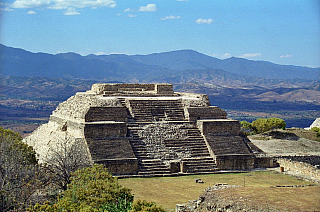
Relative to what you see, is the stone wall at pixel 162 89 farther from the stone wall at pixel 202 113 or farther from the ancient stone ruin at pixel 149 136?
the stone wall at pixel 202 113

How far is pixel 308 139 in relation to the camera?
4350cm

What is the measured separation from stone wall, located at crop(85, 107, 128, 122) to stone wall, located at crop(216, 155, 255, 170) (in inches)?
234

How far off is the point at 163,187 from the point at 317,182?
748cm

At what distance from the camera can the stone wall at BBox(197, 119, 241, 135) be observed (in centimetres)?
3078

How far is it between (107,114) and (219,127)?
21.2 feet

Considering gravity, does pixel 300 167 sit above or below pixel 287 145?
above

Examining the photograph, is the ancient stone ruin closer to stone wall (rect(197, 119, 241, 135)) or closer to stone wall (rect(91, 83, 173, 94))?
stone wall (rect(197, 119, 241, 135))

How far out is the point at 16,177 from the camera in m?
19.7

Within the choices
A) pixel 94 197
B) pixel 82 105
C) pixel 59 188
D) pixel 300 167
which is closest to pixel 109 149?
pixel 82 105

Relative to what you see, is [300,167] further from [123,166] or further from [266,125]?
[266,125]

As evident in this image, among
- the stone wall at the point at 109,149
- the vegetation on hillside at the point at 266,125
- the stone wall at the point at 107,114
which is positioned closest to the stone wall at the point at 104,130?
the stone wall at the point at 109,149

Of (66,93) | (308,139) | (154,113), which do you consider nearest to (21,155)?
(154,113)

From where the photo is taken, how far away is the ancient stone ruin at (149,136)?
1081 inches

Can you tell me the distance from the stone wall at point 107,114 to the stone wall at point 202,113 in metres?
3.82
